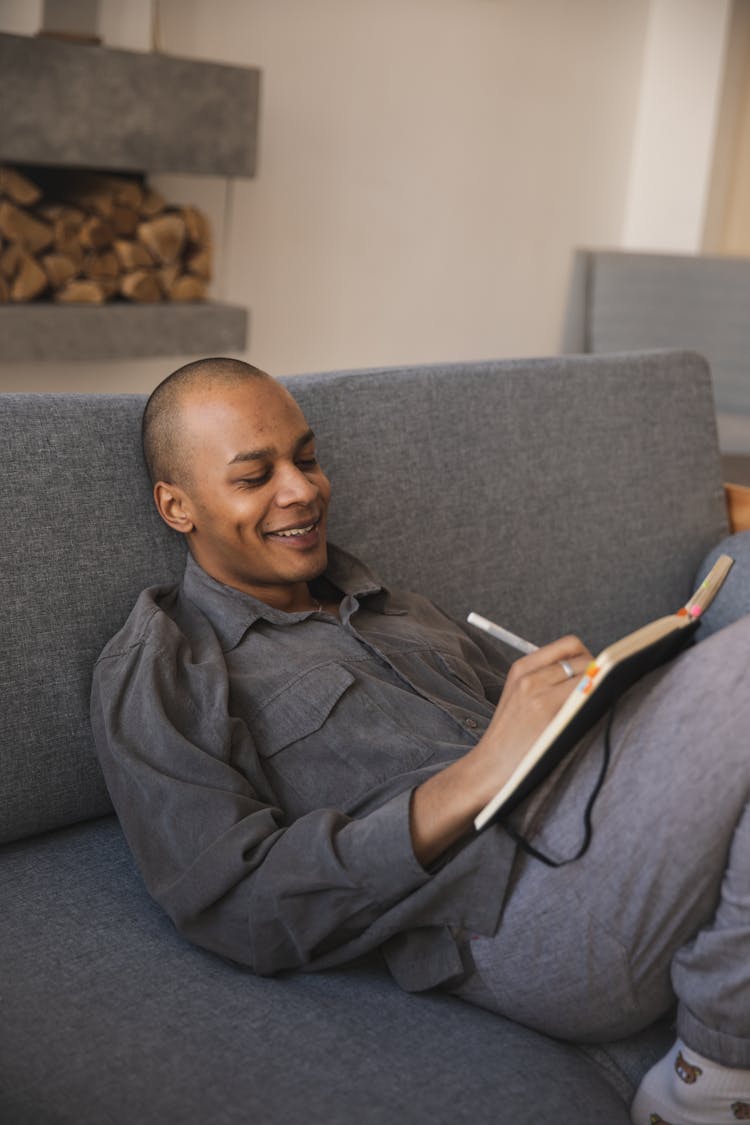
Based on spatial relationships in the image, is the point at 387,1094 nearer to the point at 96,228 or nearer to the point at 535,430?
the point at 535,430

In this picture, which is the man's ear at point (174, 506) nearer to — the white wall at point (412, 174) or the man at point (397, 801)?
the man at point (397, 801)

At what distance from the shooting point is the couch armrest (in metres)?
2.29

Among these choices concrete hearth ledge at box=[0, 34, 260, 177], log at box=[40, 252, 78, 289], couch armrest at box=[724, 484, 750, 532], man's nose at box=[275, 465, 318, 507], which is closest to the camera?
man's nose at box=[275, 465, 318, 507]

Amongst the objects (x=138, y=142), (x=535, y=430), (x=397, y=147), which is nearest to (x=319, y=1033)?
(x=535, y=430)

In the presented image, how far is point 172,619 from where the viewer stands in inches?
57.1

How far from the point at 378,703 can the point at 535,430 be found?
741 millimetres

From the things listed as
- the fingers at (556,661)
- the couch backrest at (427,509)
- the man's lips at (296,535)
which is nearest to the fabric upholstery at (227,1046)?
the couch backrest at (427,509)

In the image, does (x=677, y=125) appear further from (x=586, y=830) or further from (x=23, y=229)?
(x=586, y=830)

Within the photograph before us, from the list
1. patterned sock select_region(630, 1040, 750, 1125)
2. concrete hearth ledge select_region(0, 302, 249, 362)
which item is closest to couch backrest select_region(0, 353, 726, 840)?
patterned sock select_region(630, 1040, 750, 1125)

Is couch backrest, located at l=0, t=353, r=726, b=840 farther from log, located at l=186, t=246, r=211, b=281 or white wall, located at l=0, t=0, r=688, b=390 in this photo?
white wall, located at l=0, t=0, r=688, b=390

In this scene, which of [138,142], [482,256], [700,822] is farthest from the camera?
[482,256]

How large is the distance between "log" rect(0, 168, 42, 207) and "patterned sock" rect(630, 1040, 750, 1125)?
2419 mm

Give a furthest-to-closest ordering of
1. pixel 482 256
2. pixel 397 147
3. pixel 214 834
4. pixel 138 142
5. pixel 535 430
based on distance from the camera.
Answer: pixel 482 256, pixel 397 147, pixel 138 142, pixel 535 430, pixel 214 834

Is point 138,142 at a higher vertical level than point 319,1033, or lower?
higher
